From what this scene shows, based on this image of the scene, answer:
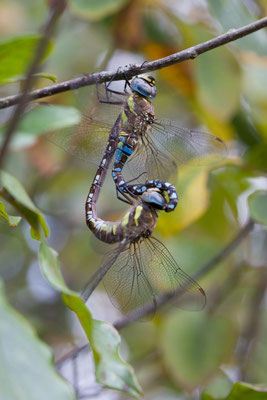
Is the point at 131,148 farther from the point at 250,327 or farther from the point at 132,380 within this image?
the point at 250,327

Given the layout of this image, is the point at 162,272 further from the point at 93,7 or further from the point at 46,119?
the point at 93,7

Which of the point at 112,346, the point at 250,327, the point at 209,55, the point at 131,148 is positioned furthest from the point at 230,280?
the point at 112,346

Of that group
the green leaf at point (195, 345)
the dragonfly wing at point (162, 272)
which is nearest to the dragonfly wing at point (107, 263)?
the dragonfly wing at point (162, 272)

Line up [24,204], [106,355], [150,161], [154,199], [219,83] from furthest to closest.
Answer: [219,83] < [150,161] < [154,199] < [24,204] < [106,355]

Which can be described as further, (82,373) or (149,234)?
(82,373)

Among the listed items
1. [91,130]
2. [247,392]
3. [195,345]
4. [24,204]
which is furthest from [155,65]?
[195,345]

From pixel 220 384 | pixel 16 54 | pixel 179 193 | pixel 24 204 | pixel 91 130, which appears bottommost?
pixel 220 384

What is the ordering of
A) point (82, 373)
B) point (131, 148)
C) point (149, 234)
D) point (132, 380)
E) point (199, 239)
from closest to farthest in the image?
point (132, 380) → point (149, 234) → point (131, 148) → point (199, 239) → point (82, 373)
